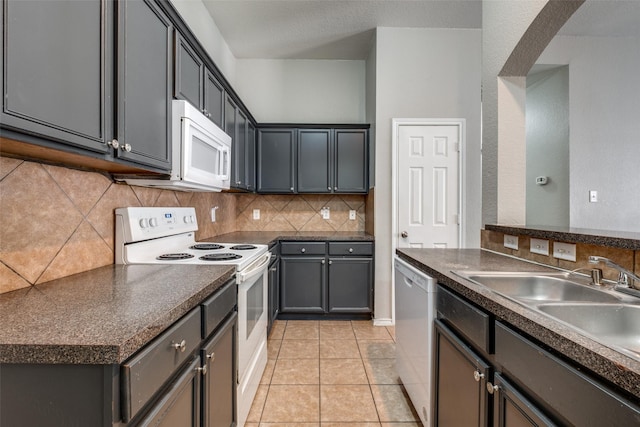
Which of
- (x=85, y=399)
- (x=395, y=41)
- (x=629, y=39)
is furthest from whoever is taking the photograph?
(x=629, y=39)

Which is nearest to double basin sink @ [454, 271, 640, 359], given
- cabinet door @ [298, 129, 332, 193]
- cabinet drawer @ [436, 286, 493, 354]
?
cabinet drawer @ [436, 286, 493, 354]

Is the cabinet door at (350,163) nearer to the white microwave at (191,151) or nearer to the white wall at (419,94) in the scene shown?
the white wall at (419,94)

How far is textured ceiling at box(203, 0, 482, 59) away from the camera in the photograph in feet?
8.84

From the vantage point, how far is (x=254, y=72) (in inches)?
145

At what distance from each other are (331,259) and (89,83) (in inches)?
96.0

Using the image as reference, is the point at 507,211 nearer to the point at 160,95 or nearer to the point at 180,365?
the point at 180,365

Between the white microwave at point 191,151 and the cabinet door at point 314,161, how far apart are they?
56.0 inches

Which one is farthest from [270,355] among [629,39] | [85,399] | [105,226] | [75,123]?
[629,39]

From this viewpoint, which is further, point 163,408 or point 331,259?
point 331,259

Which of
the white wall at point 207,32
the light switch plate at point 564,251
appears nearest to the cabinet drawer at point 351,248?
the light switch plate at point 564,251

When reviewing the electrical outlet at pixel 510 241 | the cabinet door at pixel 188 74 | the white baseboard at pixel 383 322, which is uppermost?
the cabinet door at pixel 188 74

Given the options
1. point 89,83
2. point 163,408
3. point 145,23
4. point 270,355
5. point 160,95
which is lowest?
point 270,355

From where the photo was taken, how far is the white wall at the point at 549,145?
3.44 m

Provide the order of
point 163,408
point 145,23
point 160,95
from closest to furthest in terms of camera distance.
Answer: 1. point 163,408
2. point 145,23
3. point 160,95
